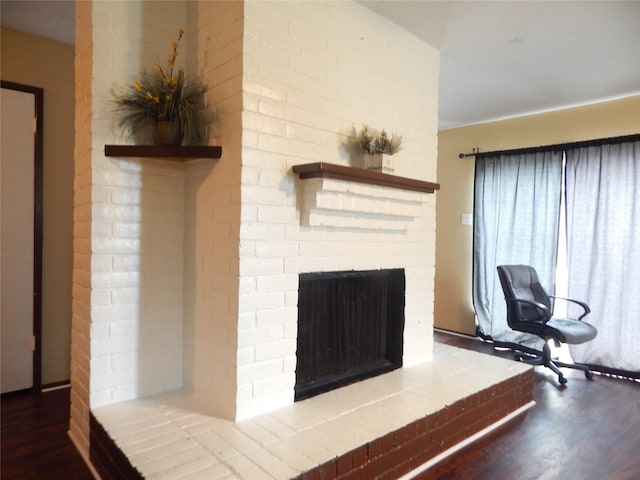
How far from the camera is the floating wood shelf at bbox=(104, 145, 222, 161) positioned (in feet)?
5.81

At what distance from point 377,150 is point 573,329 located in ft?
7.74

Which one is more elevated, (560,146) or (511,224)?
(560,146)

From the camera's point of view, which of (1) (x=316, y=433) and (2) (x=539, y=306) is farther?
(2) (x=539, y=306)

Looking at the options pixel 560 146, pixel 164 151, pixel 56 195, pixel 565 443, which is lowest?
pixel 565 443

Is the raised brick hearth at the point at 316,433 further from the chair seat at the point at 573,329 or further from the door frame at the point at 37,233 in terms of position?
the door frame at the point at 37,233

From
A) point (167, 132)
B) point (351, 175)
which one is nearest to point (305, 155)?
point (351, 175)

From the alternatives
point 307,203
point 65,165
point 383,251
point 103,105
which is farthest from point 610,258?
point 65,165

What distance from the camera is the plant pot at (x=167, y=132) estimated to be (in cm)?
180

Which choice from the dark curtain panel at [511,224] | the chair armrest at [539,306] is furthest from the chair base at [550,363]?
the dark curtain panel at [511,224]

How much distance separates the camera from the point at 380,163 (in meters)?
2.17

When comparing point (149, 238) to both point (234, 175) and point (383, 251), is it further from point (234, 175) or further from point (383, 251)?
point (383, 251)

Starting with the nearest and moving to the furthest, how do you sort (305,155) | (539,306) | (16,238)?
(305,155) → (16,238) → (539,306)

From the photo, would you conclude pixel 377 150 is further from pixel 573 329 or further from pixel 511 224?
pixel 511 224

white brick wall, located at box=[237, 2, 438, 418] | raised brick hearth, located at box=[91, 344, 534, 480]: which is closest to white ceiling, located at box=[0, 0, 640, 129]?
white brick wall, located at box=[237, 2, 438, 418]
